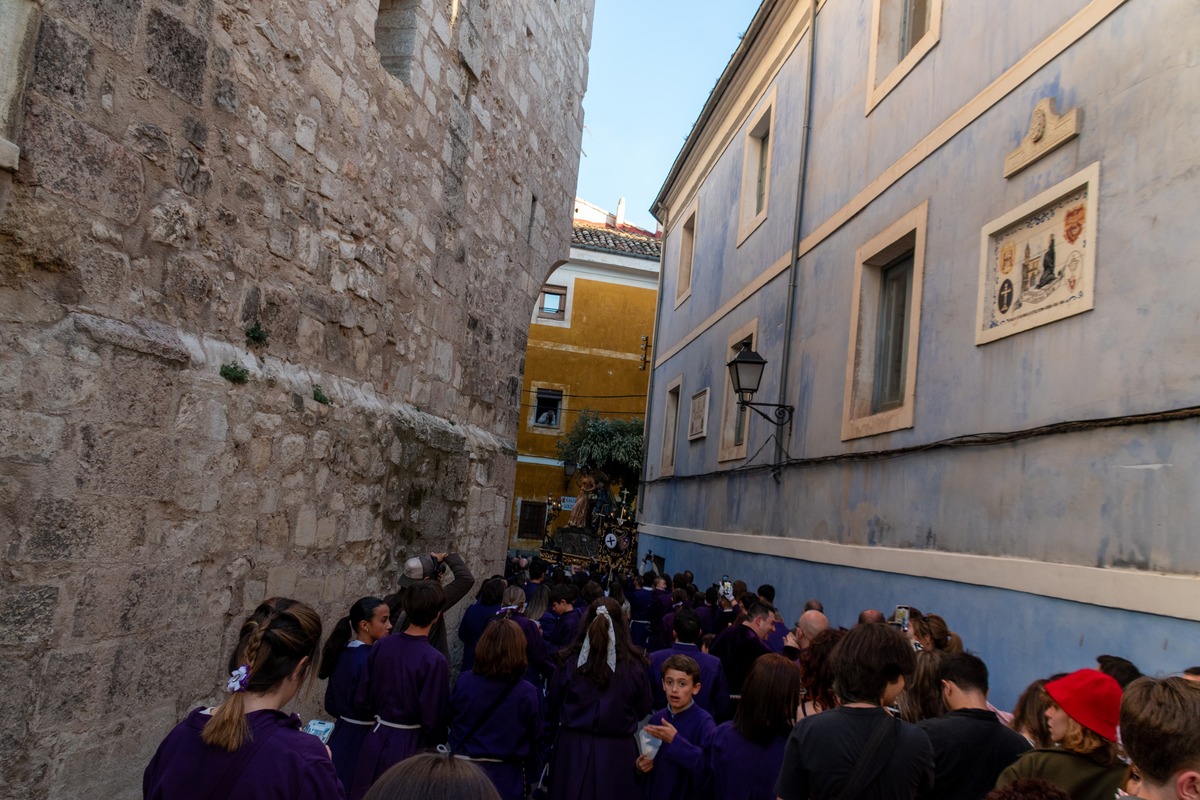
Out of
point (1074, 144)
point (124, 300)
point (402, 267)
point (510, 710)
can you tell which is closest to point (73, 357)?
point (124, 300)

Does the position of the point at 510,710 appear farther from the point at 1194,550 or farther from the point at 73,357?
the point at 1194,550

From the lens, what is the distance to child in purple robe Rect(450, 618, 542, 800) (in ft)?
15.3

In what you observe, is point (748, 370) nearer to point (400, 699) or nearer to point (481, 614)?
point (481, 614)

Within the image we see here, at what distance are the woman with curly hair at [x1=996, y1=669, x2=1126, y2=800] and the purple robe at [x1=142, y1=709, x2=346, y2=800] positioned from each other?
1.88 metres

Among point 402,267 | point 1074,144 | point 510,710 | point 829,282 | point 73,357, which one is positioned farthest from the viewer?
point 829,282

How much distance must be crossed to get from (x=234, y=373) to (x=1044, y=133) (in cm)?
476

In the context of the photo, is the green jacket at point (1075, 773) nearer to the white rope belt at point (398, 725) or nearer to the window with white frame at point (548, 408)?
the white rope belt at point (398, 725)

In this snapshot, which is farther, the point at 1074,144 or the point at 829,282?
the point at 829,282

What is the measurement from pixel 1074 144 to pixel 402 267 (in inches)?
171

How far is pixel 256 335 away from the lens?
17.7ft

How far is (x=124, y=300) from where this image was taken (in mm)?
4383

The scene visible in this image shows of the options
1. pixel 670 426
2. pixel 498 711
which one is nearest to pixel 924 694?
pixel 498 711

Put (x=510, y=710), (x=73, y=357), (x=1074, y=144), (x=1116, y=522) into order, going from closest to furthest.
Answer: (x=73, y=357)
(x=510, y=710)
(x=1116, y=522)
(x=1074, y=144)

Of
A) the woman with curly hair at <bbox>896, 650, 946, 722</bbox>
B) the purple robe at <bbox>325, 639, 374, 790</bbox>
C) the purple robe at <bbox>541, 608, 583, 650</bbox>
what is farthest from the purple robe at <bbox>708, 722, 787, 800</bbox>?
the purple robe at <bbox>541, 608, 583, 650</bbox>
